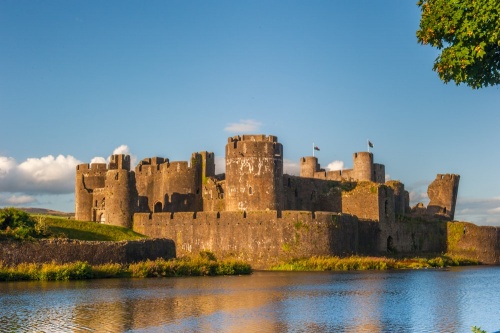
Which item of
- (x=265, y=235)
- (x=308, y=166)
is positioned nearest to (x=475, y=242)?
(x=308, y=166)

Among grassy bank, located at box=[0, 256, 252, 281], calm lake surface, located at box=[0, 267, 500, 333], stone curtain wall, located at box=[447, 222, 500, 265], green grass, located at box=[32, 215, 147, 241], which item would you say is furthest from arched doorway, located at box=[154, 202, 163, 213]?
calm lake surface, located at box=[0, 267, 500, 333]

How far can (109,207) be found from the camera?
2124 inches

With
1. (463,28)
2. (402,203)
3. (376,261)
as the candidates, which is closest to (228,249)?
(376,261)

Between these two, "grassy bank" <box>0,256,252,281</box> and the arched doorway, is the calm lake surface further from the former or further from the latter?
the arched doorway

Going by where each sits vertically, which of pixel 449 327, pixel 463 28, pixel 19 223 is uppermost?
pixel 463 28

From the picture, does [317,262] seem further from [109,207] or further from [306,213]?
[109,207]

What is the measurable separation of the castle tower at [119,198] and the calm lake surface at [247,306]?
685 inches

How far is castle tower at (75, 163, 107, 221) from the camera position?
60.3 m

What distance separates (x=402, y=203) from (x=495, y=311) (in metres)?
40.6

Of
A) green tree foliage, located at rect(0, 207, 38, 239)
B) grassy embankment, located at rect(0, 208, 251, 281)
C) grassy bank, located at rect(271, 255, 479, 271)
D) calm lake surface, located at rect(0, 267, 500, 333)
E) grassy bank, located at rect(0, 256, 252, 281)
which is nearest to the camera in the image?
calm lake surface, located at rect(0, 267, 500, 333)

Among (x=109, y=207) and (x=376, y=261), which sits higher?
(x=109, y=207)

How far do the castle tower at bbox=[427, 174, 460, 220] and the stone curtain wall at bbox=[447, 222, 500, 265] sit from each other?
19.2 feet

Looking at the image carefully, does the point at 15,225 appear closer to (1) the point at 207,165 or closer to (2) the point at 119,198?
(2) the point at 119,198

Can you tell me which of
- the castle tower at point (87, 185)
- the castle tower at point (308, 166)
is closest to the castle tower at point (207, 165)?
the castle tower at point (87, 185)
